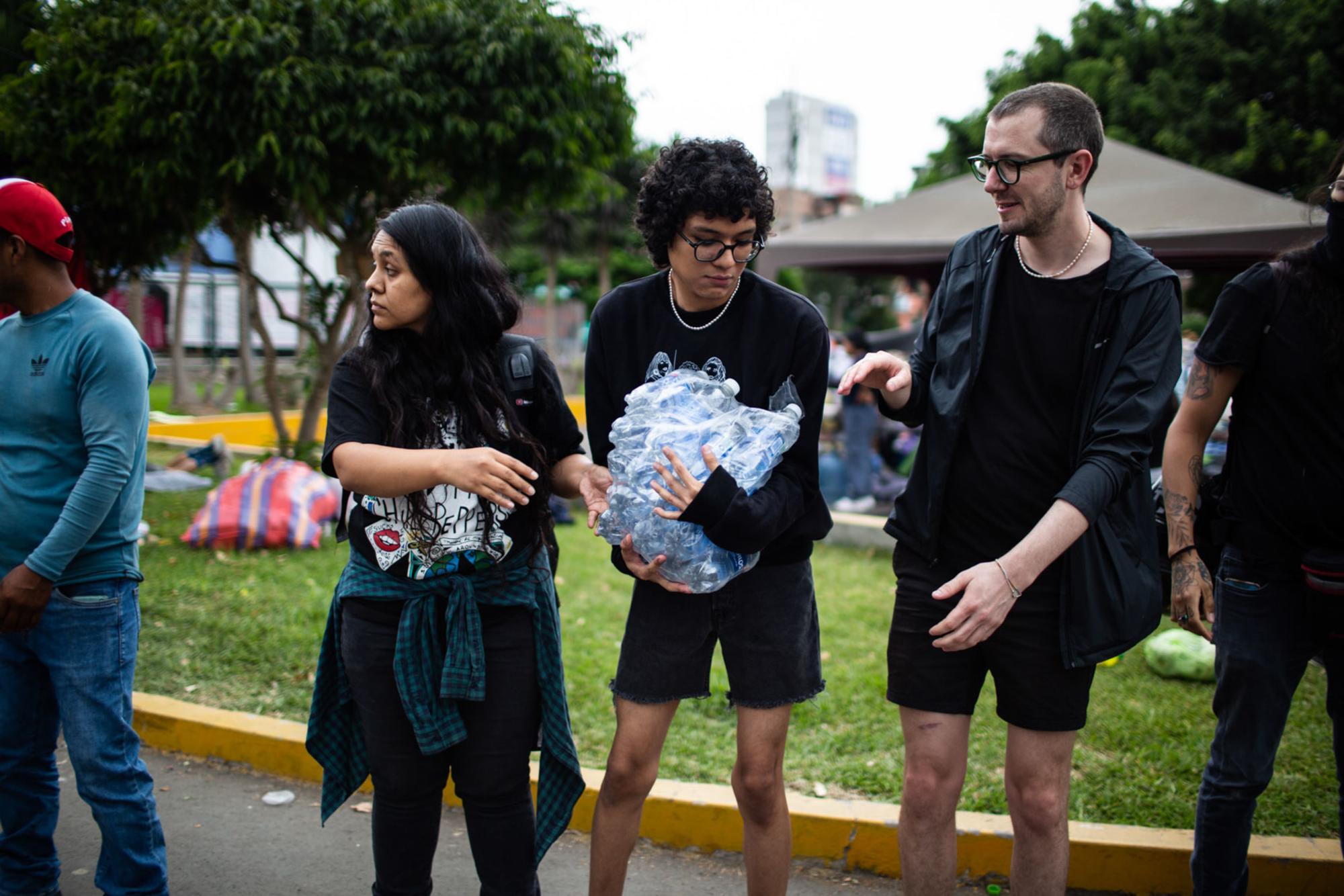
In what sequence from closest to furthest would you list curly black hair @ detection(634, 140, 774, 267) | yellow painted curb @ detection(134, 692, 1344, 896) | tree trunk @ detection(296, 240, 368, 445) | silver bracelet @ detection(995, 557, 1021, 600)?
silver bracelet @ detection(995, 557, 1021, 600) → curly black hair @ detection(634, 140, 774, 267) → yellow painted curb @ detection(134, 692, 1344, 896) → tree trunk @ detection(296, 240, 368, 445)

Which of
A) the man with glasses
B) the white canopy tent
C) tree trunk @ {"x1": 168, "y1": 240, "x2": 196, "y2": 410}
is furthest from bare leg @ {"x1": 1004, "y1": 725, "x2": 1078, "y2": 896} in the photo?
tree trunk @ {"x1": 168, "y1": 240, "x2": 196, "y2": 410}

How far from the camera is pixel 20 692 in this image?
274 cm

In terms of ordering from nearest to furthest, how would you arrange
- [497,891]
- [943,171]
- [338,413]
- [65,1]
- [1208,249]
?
[338,413] < [497,891] < [65,1] < [1208,249] < [943,171]

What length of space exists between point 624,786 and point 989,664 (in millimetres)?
958

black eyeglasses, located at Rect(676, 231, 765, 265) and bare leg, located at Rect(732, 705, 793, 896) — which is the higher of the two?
black eyeglasses, located at Rect(676, 231, 765, 265)

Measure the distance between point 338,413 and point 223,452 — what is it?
334 inches

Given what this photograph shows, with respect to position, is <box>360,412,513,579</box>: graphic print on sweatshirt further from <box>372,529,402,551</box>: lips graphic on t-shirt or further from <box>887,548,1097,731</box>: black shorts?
<box>887,548,1097,731</box>: black shorts

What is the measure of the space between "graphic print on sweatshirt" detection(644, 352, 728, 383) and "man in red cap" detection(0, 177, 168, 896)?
4.53 ft

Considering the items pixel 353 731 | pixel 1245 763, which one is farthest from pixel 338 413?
pixel 1245 763

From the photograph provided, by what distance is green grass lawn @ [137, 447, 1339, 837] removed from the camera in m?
3.67

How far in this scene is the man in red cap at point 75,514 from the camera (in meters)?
2.61

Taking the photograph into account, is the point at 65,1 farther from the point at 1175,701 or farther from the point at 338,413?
the point at 1175,701

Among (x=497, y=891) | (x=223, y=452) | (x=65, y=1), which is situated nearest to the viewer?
(x=497, y=891)

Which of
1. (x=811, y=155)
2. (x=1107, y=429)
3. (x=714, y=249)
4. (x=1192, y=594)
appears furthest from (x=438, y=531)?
(x=811, y=155)
